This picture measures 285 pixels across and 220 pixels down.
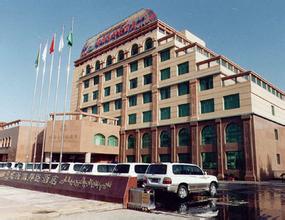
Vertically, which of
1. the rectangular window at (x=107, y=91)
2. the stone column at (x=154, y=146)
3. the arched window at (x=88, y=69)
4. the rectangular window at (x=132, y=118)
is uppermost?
the arched window at (x=88, y=69)

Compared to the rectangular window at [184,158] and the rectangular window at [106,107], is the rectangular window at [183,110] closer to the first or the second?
the rectangular window at [184,158]

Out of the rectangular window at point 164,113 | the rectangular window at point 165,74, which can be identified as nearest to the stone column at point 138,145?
the rectangular window at point 164,113

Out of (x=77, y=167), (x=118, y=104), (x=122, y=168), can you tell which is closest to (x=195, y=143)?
(x=118, y=104)

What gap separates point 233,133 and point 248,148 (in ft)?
9.14

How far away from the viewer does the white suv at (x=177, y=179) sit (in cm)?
1453

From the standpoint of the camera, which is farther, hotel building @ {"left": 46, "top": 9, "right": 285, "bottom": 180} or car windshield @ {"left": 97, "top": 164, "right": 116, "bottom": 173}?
hotel building @ {"left": 46, "top": 9, "right": 285, "bottom": 180}

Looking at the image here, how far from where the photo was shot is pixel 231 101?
35.1 meters

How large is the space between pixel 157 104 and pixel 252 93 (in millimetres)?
14790

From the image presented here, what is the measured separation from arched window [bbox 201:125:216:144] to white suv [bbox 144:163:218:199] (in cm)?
2055

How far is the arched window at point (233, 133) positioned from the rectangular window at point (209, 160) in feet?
9.32

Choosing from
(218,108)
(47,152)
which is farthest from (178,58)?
Answer: (47,152)

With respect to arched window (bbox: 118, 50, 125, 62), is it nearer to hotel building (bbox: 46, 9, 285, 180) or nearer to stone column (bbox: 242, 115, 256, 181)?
hotel building (bbox: 46, 9, 285, 180)

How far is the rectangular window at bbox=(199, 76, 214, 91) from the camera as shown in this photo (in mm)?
37734

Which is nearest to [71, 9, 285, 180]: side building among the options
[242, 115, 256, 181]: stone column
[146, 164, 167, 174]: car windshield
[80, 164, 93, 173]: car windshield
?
[242, 115, 256, 181]: stone column
